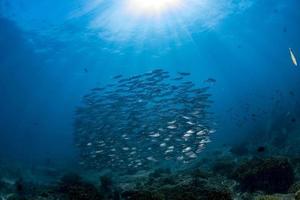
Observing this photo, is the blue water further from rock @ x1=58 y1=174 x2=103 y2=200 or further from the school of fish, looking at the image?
rock @ x1=58 y1=174 x2=103 y2=200

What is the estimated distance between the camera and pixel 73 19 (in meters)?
33.6

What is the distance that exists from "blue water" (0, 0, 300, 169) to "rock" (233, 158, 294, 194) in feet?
27.2

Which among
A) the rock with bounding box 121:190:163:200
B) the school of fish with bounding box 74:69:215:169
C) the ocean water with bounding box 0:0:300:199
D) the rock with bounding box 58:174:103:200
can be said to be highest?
the ocean water with bounding box 0:0:300:199

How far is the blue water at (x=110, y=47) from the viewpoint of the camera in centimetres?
3344

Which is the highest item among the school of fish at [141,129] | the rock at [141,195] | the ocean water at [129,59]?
the ocean water at [129,59]

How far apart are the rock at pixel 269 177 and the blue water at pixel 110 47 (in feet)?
27.2

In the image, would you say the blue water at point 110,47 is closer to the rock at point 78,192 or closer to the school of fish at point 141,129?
the school of fish at point 141,129

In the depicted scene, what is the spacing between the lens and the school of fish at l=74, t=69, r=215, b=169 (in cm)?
1666

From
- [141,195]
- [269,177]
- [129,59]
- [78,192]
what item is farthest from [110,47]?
[141,195]

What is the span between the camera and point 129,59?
5109 cm

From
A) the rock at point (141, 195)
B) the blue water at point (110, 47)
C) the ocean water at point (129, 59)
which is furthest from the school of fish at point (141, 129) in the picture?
the rock at point (141, 195)

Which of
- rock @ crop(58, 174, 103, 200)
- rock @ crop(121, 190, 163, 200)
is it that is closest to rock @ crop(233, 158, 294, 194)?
rock @ crop(121, 190, 163, 200)

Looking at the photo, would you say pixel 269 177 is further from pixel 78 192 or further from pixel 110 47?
pixel 110 47

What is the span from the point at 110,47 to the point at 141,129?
88.7 feet
